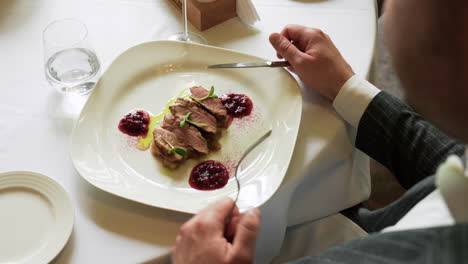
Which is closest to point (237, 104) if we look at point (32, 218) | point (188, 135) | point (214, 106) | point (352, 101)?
point (214, 106)

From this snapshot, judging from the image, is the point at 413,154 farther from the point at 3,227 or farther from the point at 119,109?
the point at 3,227

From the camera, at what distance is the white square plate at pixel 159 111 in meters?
1.17

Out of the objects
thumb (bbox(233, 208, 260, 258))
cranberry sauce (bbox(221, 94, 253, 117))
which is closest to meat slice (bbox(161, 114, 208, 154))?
cranberry sauce (bbox(221, 94, 253, 117))

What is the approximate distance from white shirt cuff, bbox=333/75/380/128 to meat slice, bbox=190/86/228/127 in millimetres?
300

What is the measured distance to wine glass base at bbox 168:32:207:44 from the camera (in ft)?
5.06

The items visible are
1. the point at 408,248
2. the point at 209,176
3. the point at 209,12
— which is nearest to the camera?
the point at 408,248

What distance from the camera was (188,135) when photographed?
4.13 ft

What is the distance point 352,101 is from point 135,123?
0.58 metres

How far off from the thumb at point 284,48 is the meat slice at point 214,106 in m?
0.23

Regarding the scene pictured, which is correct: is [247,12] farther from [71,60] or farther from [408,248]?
[408,248]

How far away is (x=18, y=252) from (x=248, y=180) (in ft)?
1.76

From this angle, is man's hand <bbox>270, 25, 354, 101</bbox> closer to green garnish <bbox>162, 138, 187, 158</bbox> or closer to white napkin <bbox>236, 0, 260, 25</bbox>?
white napkin <bbox>236, 0, 260, 25</bbox>

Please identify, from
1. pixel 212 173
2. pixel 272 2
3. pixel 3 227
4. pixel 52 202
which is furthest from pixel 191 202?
pixel 272 2

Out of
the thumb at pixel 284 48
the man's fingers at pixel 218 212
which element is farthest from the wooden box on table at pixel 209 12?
the man's fingers at pixel 218 212
